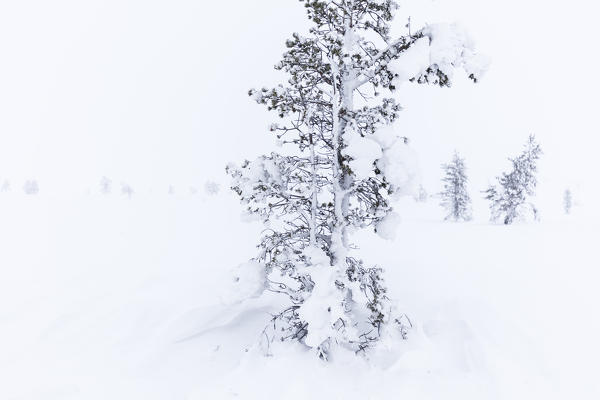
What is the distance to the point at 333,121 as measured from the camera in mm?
7508

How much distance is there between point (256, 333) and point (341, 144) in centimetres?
530

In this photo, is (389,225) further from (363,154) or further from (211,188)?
(211,188)

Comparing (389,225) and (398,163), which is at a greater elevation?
(398,163)

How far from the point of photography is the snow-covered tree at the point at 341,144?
6516 millimetres

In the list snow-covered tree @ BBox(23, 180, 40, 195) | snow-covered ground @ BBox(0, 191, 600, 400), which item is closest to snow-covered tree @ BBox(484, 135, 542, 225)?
snow-covered ground @ BBox(0, 191, 600, 400)

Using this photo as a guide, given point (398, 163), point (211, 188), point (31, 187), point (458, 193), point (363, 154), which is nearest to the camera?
point (363, 154)

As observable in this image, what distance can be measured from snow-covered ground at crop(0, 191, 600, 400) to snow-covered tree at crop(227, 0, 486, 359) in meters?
0.97

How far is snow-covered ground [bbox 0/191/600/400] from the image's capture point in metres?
7.05

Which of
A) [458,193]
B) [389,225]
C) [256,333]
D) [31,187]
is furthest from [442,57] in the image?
[31,187]

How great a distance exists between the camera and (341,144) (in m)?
7.46

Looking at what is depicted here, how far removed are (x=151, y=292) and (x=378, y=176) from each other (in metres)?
7.87

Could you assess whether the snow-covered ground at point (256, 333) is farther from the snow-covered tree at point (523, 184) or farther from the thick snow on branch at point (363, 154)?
the snow-covered tree at point (523, 184)

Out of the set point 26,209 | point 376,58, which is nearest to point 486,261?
point 376,58

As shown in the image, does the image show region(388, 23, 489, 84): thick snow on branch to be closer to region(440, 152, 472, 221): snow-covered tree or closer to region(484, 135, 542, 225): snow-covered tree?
region(484, 135, 542, 225): snow-covered tree
